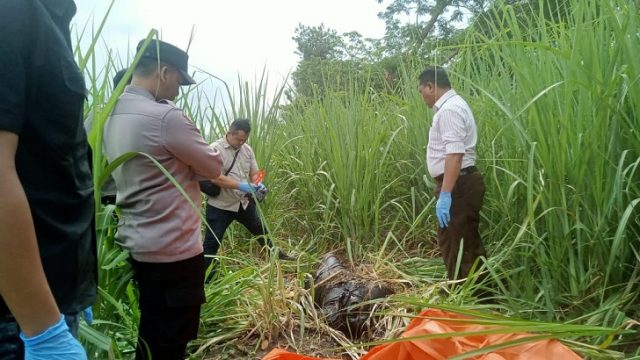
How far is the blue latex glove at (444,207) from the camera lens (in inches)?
106

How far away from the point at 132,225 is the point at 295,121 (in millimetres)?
3356

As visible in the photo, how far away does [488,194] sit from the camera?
9.27ft

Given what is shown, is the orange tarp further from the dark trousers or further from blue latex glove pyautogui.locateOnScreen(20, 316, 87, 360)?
the dark trousers

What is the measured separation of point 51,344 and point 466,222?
7.73 ft

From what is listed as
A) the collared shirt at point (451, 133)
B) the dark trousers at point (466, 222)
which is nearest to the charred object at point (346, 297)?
the dark trousers at point (466, 222)

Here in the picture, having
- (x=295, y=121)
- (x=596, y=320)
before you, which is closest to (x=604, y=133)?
(x=596, y=320)

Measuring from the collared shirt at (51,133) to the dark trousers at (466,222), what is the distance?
219 centimetres

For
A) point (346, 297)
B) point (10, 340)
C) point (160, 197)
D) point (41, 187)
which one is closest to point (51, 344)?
point (10, 340)

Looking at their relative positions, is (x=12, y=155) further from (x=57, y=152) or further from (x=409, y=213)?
(x=409, y=213)

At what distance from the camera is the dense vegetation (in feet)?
4.43

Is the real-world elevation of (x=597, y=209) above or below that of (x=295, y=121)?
below

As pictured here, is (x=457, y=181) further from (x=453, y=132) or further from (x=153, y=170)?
(x=153, y=170)

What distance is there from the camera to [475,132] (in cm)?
281

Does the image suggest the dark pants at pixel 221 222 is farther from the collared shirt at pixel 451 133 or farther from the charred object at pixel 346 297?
the collared shirt at pixel 451 133
